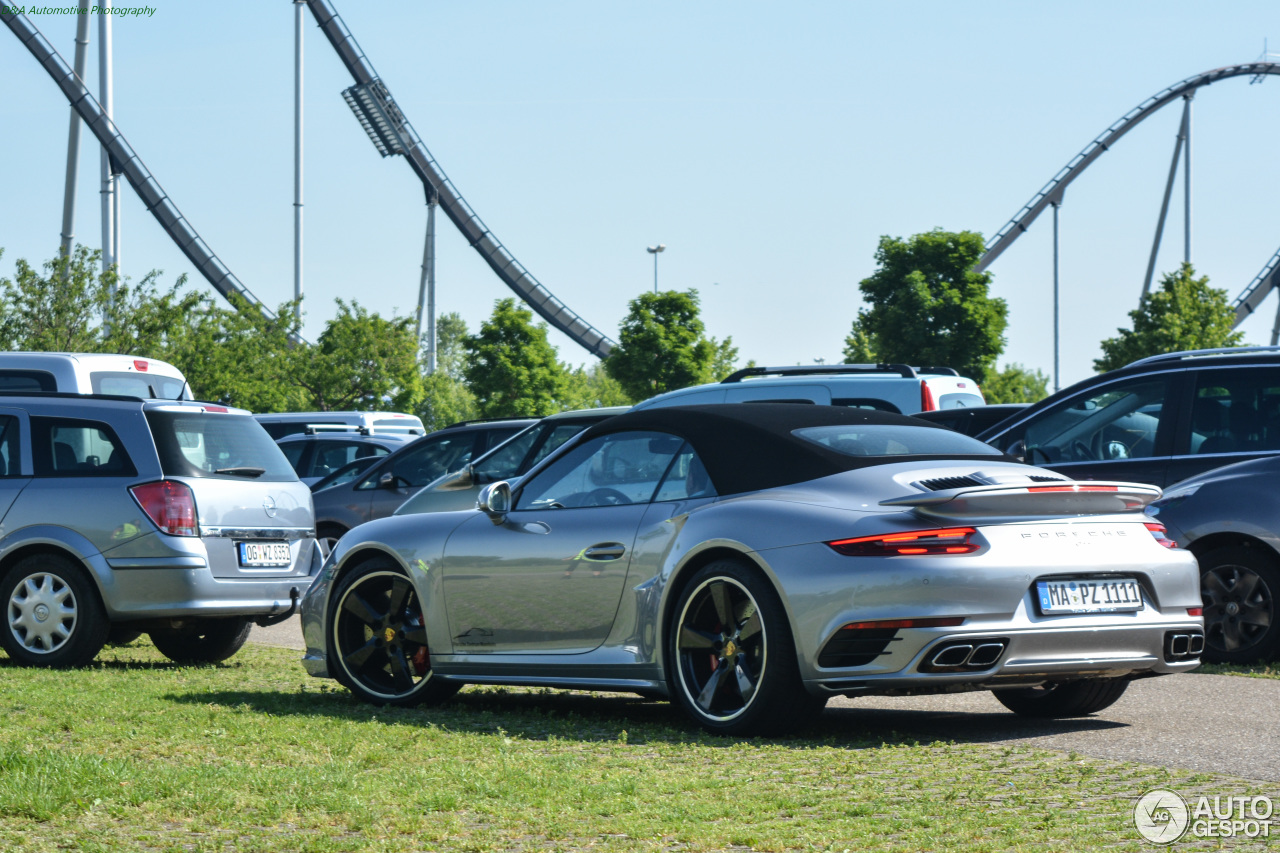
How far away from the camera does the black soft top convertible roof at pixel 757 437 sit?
6668mm

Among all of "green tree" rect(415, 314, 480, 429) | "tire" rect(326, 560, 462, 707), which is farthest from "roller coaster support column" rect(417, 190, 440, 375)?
"tire" rect(326, 560, 462, 707)

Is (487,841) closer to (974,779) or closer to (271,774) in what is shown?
(271,774)

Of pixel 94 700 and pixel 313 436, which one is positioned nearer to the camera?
pixel 94 700

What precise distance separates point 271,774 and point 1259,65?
208 ft

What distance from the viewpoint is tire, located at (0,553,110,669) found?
9.97 meters

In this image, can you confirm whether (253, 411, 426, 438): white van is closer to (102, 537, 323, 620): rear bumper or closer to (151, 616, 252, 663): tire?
(151, 616, 252, 663): tire

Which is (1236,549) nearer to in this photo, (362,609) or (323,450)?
(362,609)

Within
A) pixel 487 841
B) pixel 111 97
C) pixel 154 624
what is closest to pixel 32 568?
pixel 154 624

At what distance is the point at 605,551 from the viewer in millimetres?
7020

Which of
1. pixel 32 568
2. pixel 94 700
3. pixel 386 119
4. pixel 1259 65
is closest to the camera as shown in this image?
pixel 94 700

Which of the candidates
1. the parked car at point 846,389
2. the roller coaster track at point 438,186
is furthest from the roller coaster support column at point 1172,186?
the parked car at point 846,389

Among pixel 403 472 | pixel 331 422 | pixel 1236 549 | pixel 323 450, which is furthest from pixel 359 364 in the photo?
pixel 1236 549

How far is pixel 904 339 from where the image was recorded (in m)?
55.4

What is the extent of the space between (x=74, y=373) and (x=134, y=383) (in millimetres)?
617
